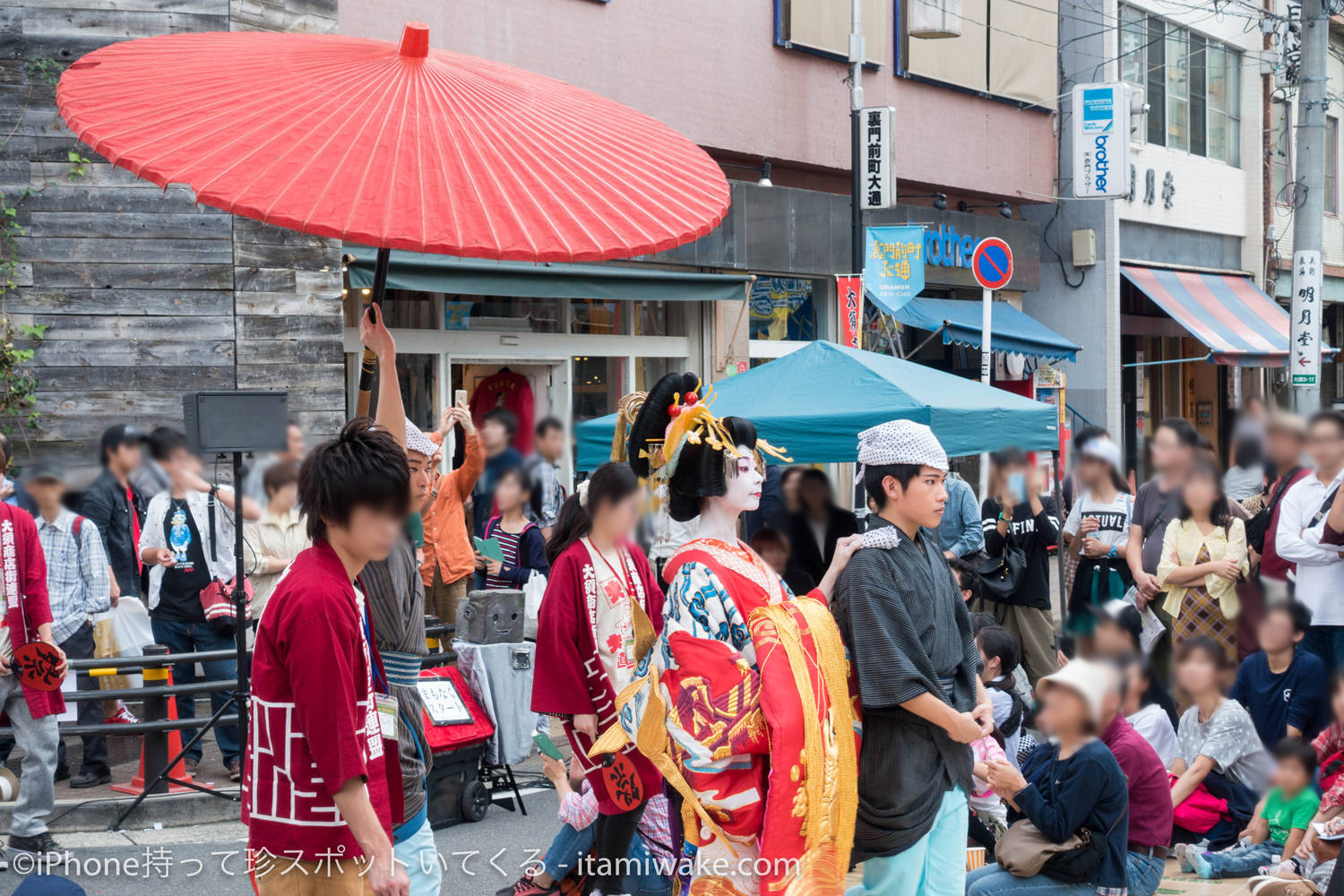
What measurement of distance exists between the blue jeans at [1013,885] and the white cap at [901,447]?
1.46 m

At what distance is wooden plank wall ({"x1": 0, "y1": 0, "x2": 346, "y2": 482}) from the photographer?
26.9 ft

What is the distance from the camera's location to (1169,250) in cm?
1809

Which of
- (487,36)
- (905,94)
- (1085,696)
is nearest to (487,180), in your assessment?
(1085,696)

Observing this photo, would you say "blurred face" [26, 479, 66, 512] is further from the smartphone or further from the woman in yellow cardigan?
the woman in yellow cardigan

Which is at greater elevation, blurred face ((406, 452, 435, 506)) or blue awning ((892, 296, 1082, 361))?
blue awning ((892, 296, 1082, 361))

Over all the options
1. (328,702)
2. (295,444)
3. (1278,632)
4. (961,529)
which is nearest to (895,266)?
(961,529)

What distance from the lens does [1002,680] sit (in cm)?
504

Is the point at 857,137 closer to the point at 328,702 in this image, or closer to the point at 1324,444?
the point at 328,702

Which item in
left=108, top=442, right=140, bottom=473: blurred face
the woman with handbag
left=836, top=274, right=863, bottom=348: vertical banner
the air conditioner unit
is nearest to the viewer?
left=108, top=442, right=140, bottom=473: blurred face

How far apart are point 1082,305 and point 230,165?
52.0 feet

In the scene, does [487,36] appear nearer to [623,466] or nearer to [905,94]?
[905,94]

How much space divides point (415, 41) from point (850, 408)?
187 inches

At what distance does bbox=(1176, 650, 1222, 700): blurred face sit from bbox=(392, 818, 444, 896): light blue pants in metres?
2.50

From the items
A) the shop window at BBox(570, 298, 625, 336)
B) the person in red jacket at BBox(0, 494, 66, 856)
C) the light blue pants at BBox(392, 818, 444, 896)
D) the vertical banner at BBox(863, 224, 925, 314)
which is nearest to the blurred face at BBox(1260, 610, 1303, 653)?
the light blue pants at BBox(392, 818, 444, 896)
